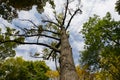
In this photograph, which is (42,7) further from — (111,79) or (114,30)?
(111,79)

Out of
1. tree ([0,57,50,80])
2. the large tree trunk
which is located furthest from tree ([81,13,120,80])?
the large tree trunk

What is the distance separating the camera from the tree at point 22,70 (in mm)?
41441

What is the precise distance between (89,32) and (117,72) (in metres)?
6.88

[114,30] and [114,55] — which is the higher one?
[114,30]

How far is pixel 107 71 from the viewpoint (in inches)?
1437

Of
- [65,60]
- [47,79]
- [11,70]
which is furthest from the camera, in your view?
[47,79]

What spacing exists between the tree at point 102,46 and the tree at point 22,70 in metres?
12.5

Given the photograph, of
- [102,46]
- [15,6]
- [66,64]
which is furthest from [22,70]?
[66,64]

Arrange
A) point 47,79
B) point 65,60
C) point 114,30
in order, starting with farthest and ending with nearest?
point 47,79, point 114,30, point 65,60

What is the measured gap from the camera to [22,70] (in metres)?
49.6

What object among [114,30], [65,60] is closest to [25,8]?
[65,60]

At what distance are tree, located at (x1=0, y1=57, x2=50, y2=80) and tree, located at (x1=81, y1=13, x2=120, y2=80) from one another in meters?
12.5

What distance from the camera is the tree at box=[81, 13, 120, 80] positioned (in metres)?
32.4

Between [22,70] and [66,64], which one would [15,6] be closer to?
[66,64]
